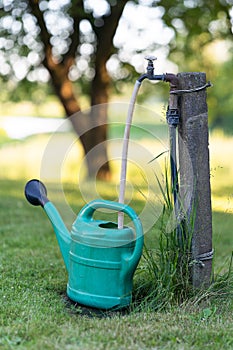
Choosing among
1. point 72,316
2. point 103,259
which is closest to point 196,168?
point 103,259

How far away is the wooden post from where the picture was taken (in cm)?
291

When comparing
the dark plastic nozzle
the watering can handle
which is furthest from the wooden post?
the dark plastic nozzle

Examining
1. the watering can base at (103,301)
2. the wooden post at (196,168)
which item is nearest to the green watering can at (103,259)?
the watering can base at (103,301)

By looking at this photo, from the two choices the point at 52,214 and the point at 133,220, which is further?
the point at 52,214

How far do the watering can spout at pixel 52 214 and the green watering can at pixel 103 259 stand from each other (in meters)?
0.19

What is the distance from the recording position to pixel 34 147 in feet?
41.8

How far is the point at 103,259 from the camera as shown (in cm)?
273

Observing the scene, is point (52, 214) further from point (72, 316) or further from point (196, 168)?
point (196, 168)

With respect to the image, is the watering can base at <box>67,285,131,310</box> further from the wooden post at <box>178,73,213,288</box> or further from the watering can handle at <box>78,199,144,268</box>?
the wooden post at <box>178,73,213,288</box>

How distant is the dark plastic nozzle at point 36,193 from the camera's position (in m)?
3.30

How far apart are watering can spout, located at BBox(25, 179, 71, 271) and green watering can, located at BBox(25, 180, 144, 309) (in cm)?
19

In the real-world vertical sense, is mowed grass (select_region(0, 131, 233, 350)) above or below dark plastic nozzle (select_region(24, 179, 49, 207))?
below

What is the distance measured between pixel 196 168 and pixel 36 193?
0.99 metres

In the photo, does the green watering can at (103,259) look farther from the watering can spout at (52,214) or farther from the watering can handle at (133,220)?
the watering can spout at (52,214)
